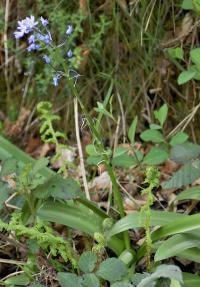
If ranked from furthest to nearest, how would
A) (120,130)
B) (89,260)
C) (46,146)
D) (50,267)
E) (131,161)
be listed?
1. (46,146)
2. (120,130)
3. (131,161)
4. (50,267)
5. (89,260)

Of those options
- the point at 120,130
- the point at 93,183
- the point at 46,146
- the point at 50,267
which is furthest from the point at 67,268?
the point at 46,146

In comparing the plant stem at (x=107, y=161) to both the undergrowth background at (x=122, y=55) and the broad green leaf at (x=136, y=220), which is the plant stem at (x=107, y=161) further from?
the undergrowth background at (x=122, y=55)

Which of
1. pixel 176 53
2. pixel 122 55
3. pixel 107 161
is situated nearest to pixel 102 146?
pixel 107 161

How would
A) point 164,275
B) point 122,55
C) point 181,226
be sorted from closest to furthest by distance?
point 164,275 → point 181,226 → point 122,55

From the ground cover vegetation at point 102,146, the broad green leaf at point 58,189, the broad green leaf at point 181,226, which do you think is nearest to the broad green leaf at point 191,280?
the ground cover vegetation at point 102,146

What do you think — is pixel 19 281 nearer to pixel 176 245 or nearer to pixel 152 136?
pixel 176 245

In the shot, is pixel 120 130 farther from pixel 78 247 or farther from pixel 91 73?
pixel 78 247

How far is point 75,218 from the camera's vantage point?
1.88 m

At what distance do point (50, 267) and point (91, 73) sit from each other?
3.60 feet

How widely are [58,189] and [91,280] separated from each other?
35 cm

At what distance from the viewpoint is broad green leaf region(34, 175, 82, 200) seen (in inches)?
69.4

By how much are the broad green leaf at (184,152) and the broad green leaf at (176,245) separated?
0.27 m

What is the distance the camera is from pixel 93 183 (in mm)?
2461

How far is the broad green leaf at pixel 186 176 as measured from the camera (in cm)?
183
